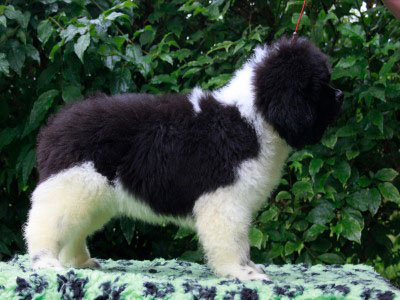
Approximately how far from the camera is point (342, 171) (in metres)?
4.26

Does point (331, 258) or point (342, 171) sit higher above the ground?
point (342, 171)

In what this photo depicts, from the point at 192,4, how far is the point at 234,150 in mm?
1929

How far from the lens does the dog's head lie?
9.91 ft

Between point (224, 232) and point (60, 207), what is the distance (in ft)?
2.72

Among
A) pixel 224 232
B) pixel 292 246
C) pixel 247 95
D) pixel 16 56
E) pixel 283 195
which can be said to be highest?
pixel 16 56

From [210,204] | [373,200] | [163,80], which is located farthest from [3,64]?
[373,200]

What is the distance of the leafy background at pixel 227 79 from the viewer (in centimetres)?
421

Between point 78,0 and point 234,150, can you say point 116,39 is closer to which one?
point 78,0

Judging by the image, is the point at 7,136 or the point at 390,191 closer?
the point at 390,191

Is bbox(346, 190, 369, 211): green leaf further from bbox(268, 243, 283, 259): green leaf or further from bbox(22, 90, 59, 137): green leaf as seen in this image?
bbox(22, 90, 59, 137): green leaf

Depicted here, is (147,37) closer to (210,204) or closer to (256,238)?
(256,238)

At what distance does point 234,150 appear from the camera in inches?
120

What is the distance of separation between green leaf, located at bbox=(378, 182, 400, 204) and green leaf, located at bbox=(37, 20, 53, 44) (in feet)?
8.30

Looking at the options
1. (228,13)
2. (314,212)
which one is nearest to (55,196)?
(314,212)
